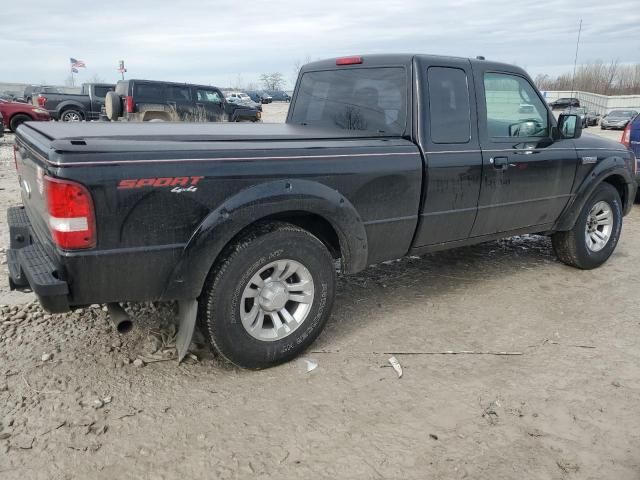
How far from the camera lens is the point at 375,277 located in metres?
4.93

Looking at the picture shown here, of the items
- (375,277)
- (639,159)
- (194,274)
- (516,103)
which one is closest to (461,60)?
(516,103)

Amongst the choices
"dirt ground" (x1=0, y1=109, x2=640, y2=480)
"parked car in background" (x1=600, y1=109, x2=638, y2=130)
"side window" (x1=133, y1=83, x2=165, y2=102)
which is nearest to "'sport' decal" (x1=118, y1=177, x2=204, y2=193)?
"dirt ground" (x1=0, y1=109, x2=640, y2=480)

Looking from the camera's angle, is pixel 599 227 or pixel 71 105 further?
pixel 71 105

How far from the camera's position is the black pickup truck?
102 inches

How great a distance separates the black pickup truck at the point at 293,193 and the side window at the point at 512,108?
2 centimetres

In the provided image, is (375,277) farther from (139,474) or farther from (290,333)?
(139,474)

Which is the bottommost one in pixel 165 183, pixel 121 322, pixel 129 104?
pixel 121 322

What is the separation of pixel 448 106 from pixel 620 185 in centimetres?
265

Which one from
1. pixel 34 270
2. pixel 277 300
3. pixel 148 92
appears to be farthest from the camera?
pixel 148 92

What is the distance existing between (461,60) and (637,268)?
3061 millimetres

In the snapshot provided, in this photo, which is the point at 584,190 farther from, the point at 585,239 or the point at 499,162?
the point at 499,162

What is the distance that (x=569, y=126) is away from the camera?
14.9 feet

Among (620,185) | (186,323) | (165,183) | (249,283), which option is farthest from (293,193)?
(620,185)

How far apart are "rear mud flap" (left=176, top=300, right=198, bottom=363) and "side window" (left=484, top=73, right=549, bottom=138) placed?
104 inches
